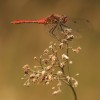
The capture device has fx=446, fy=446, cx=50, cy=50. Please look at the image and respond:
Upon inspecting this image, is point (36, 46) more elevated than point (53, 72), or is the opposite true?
point (36, 46)

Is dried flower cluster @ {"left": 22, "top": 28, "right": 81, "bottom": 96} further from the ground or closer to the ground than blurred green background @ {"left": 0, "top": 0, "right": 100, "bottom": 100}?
closer to the ground

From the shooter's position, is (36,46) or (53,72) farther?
(36,46)

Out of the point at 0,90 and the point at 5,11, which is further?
the point at 5,11

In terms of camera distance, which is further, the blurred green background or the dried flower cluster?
the blurred green background

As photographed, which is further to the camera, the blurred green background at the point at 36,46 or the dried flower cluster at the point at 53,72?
the blurred green background at the point at 36,46

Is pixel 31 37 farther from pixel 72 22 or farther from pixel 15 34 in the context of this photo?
pixel 72 22

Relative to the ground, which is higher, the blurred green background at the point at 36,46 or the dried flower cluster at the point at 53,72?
the blurred green background at the point at 36,46

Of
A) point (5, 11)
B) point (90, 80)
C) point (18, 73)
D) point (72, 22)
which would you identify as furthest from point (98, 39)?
point (72, 22)

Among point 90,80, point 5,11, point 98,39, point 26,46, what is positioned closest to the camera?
point 90,80
